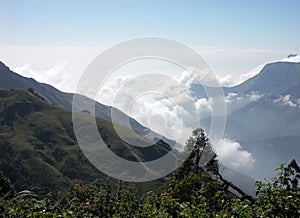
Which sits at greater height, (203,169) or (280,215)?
(203,169)

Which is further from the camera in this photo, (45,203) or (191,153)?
(191,153)

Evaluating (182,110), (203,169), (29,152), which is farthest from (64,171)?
(182,110)

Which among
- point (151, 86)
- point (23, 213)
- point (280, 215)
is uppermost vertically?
point (151, 86)

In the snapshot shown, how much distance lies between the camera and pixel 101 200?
964 cm

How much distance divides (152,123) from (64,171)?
606ft

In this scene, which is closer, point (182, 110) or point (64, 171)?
point (182, 110)

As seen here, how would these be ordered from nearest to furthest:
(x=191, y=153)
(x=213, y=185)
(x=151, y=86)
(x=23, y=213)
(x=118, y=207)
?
(x=23, y=213), (x=118, y=207), (x=151, y=86), (x=213, y=185), (x=191, y=153)

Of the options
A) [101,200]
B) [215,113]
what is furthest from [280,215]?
[215,113]

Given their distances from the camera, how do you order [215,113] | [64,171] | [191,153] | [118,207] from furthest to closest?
1. [64,171]
2. [191,153]
3. [215,113]
4. [118,207]

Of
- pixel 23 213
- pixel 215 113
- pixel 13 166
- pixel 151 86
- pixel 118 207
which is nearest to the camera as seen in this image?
pixel 23 213

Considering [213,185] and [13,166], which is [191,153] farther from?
[13,166]

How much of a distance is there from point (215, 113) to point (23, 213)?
33.5 feet

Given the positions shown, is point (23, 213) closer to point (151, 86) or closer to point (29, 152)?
point (151, 86)

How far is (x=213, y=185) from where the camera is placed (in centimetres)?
2236
